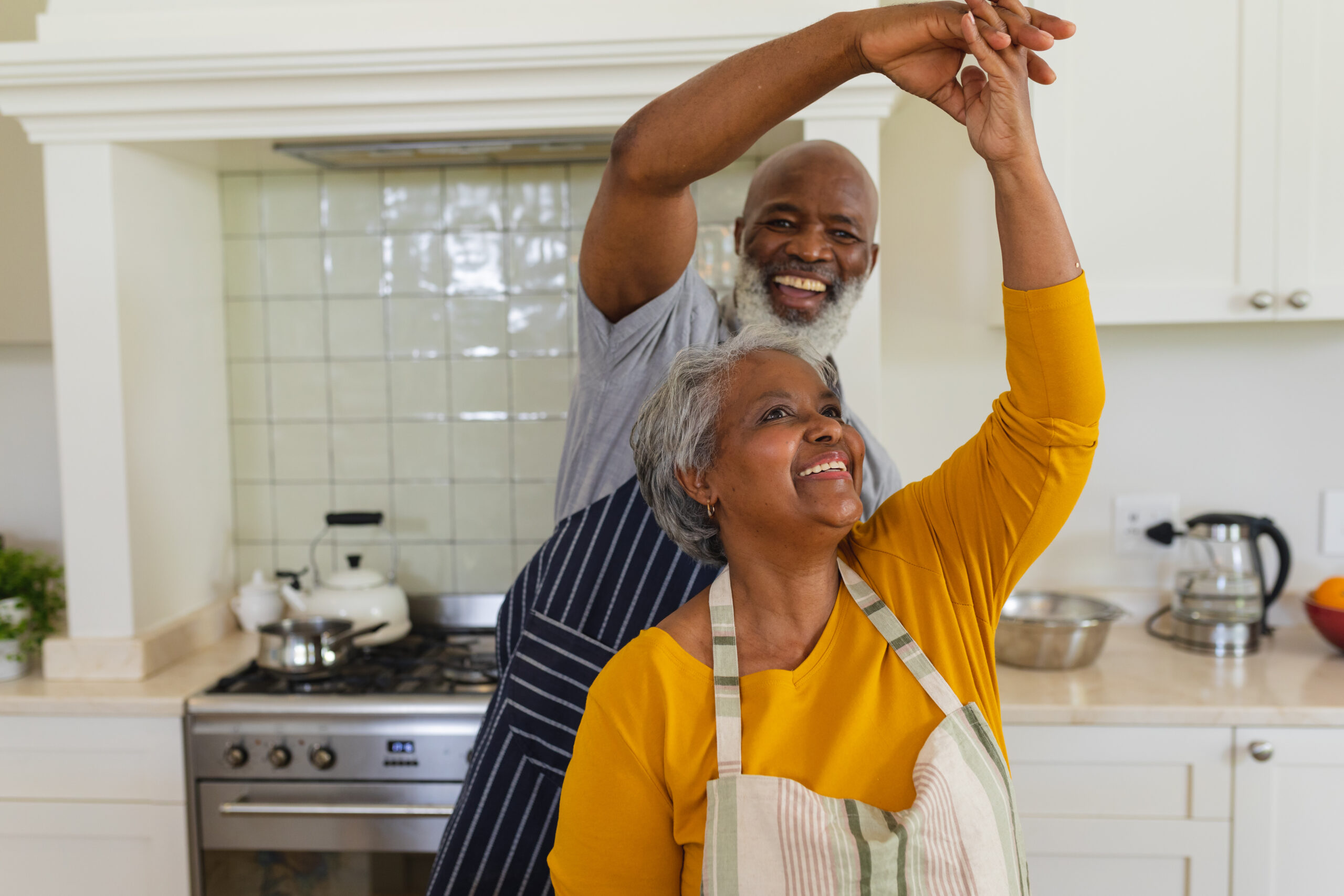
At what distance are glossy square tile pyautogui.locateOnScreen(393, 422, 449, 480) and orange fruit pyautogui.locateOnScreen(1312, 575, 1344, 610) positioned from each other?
2.01 m

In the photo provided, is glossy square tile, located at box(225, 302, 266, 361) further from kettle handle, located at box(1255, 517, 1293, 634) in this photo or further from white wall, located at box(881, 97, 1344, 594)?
kettle handle, located at box(1255, 517, 1293, 634)

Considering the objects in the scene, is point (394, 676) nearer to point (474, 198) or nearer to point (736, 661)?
point (474, 198)

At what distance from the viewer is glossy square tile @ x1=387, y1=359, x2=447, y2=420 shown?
8.27 feet

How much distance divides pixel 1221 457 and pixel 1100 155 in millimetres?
828

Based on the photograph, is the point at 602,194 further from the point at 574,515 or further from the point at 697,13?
the point at 697,13

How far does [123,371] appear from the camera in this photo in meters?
2.05

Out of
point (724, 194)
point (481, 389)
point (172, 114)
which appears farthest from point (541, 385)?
point (172, 114)

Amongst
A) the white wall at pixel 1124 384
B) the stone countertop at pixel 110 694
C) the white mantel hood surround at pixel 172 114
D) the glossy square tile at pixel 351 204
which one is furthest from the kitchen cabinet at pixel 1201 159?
the stone countertop at pixel 110 694

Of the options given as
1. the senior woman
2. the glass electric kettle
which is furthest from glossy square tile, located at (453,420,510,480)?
the glass electric kettle

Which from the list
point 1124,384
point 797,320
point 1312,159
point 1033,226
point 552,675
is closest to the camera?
point 1033,226

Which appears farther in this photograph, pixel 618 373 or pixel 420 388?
pixel 420 388

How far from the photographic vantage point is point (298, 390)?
2.54m

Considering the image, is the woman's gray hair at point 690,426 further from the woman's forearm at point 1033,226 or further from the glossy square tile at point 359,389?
the glossy square tile at point 359,389

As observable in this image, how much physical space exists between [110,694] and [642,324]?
1428 millimetres
